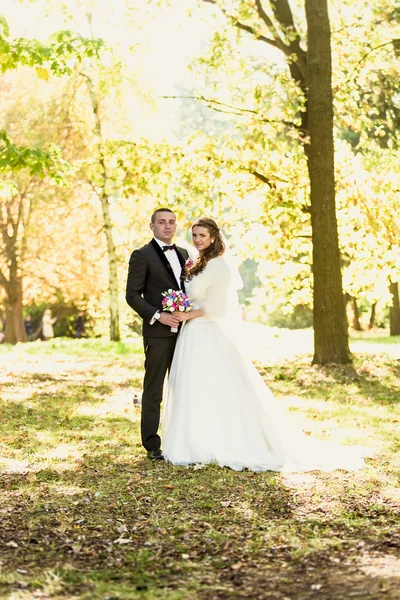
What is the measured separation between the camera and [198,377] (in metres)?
8.02

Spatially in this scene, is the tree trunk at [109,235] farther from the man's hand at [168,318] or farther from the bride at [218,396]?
the man's hand at [168,318]

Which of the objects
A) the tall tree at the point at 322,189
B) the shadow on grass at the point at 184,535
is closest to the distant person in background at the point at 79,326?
the tall tree at the point at 322,189

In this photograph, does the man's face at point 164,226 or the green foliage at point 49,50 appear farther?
the green foliage at point 49,50

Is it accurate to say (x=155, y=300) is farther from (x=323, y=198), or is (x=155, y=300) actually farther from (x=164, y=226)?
(x=323, y=198)

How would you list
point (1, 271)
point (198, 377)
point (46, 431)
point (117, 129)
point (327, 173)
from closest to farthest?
point (198, 377)
point (46, 431)
point (327, 173)
point (117, 129)
point (1, 271)

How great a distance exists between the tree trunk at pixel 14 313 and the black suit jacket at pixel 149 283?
82.1 feet

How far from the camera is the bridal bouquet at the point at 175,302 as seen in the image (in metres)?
7.89

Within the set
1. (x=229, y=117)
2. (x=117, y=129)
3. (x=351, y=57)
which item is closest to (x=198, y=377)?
(x=229, y=117)

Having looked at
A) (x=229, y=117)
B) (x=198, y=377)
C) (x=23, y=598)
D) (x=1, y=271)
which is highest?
(x=229, y=117)

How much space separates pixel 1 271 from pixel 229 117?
16.7 meters

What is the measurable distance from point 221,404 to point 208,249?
1.50m

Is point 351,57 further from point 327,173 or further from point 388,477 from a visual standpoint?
point 388,477

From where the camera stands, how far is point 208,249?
26.8 feet

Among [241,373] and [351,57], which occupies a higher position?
[351,57]
